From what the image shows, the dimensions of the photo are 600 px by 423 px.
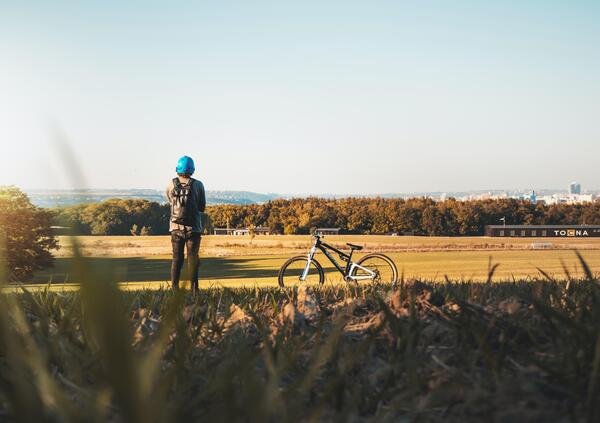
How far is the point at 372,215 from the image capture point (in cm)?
7469

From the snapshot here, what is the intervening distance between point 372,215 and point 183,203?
66.4m

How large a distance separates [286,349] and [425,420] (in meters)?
0.65

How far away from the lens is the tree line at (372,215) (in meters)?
74.4

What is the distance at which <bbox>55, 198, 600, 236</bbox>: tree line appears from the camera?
74375mm

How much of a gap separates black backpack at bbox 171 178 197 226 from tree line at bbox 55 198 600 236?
205 feet

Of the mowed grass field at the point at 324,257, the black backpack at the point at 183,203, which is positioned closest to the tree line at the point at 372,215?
the mowed grass field at the point at 324,257

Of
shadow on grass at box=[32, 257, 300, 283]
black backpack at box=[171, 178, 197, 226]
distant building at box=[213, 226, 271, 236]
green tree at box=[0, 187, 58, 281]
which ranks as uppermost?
black backpack at box=[171, 178, 197, 226]

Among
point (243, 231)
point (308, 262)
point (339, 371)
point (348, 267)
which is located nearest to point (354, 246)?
point (348, 267)

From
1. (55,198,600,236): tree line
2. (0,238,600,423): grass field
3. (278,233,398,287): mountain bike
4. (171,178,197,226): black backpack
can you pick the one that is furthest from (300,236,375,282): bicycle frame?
(55,198,600,236): tree line

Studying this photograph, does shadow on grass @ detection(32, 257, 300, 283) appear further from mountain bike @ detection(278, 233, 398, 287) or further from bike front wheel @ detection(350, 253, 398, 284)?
bike front wheel @ detection(350, 253, 398, 284)

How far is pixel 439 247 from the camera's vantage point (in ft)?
197

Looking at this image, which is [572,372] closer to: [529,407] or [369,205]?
[529,407]

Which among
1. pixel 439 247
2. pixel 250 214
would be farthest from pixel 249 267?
pixel 250 214

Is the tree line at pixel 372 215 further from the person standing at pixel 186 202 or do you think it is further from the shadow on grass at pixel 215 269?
the person standing at pixel 186 202
